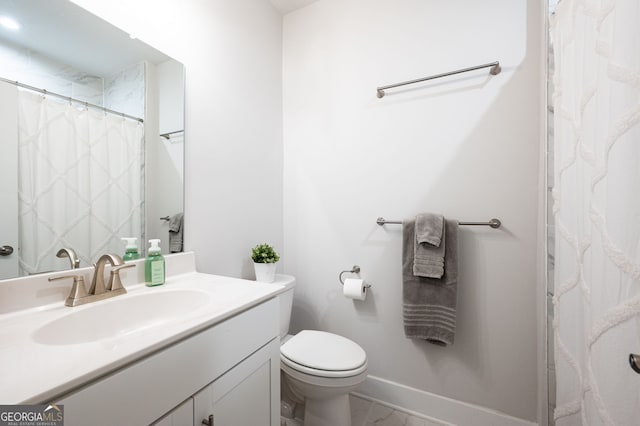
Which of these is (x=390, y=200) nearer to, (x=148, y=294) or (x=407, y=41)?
(x=407, y=41)

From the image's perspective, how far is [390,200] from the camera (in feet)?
5.26

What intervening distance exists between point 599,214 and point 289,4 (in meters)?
2.08

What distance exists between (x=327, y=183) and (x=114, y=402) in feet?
4.79

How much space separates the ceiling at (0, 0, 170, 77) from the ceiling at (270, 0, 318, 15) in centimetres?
111

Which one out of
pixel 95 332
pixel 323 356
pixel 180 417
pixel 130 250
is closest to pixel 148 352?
pixel 180 417

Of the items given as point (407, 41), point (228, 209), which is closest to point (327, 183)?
point (228, 209)

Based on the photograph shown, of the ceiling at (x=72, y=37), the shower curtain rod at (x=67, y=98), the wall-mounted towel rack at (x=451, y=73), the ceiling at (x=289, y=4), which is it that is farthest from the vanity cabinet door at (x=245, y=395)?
the ceiling at (x=289, y=4)

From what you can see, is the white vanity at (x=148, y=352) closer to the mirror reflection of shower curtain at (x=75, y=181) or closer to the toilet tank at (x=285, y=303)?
the mirror reflection of shower curtain at (x=75, y=181)

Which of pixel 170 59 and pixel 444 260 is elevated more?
pixel 170 59

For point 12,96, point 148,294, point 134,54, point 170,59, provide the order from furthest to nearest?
point 170,59 → point 134,54 → point 148,294 → point 12,96

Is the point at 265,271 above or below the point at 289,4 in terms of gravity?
below

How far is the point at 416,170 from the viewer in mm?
1533

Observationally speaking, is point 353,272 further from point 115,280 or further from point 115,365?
point 115,365

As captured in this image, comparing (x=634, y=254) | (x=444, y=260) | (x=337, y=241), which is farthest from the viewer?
(x=337, y=241)
